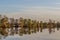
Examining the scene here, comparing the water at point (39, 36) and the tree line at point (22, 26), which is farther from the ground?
the tree line at point (22, 26)

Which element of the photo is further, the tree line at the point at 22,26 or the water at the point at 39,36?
the tree line at the point at 22,26

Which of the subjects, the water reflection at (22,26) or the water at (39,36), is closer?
the water at (39,36)

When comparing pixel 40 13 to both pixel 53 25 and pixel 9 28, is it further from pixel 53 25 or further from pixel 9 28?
pixel 9 28

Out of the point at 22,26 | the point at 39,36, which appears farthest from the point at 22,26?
the point at 39,36

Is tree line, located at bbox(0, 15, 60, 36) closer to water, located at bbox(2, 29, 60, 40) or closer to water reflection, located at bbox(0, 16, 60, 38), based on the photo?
water reflection, located at bbox(0, 16, 60, 38)

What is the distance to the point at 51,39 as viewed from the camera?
333cm

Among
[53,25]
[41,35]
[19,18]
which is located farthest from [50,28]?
[19,18]

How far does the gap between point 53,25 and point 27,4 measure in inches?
29.8

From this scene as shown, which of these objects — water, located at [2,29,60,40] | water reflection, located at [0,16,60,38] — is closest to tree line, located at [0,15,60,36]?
water reflection, located at [0,16,60,38]

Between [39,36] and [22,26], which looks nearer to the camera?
[39,36]

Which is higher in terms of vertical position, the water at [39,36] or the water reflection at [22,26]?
the water reflection at [22,26]

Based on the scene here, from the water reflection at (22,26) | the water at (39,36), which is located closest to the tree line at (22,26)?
the water reflection at (22,26)

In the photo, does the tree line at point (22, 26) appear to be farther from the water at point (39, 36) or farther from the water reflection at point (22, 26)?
the water at point (39, 36)

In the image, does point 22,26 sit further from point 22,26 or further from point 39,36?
point 39,36
